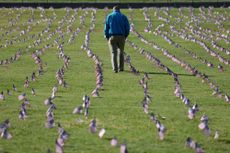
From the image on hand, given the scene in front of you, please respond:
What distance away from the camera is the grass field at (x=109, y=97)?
42.8 ft

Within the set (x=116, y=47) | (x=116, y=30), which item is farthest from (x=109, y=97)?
(x=116, y=47)

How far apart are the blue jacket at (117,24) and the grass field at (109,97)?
55.0 inches

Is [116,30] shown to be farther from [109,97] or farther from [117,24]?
[109,97]

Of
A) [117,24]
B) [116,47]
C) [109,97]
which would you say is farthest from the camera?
[116,47]

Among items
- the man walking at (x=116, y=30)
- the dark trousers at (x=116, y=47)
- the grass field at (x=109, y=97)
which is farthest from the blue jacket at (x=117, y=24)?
the grass field at (x=109, y=97)

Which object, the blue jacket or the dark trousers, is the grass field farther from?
the blue jacket

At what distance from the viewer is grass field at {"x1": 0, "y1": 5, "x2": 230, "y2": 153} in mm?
13055

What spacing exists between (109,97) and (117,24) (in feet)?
20.5

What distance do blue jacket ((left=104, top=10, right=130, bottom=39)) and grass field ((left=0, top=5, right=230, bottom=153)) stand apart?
1.40 m

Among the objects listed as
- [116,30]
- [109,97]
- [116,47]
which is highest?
[116,30]

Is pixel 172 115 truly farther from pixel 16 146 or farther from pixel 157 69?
pixel 157 69

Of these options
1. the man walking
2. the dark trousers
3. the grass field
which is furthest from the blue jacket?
the grass field

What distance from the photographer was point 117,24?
24.8 meters

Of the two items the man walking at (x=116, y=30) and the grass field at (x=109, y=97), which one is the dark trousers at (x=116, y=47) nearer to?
the man walking at (x=116, y=30)
